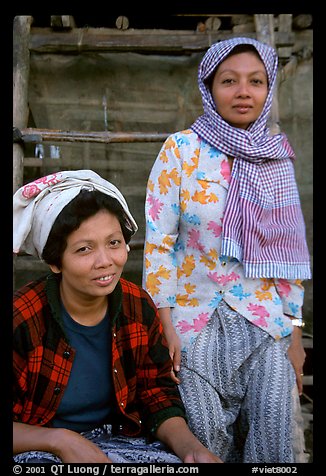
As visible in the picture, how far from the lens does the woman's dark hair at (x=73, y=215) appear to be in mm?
1678

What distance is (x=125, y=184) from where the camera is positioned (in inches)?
102

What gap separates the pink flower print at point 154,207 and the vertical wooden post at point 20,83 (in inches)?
32.6

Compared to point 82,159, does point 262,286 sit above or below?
below

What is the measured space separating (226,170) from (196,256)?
0.35 m

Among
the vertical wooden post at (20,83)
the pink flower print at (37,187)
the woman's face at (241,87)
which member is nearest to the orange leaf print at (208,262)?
the woman's face at (241,87)

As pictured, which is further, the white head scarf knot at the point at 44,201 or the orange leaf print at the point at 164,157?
the orange leaf print at the point at 164,157

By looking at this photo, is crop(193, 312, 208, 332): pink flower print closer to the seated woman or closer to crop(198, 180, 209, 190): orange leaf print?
the seated woman

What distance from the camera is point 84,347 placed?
1.78 m

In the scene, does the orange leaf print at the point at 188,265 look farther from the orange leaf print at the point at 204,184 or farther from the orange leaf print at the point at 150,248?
the orange leaf print at the point at 204,184

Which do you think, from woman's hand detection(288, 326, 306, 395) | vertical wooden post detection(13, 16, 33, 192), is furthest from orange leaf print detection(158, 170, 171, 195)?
vertical wooden post detection(13, 16, 33, 192)

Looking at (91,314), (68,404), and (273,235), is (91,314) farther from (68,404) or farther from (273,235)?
(273,235)

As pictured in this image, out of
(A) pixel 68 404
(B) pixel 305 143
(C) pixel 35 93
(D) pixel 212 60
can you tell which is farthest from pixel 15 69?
(A) pixel 68 404

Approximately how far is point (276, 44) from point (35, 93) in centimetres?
132

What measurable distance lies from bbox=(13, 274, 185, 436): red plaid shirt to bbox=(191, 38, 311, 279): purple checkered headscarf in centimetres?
43
